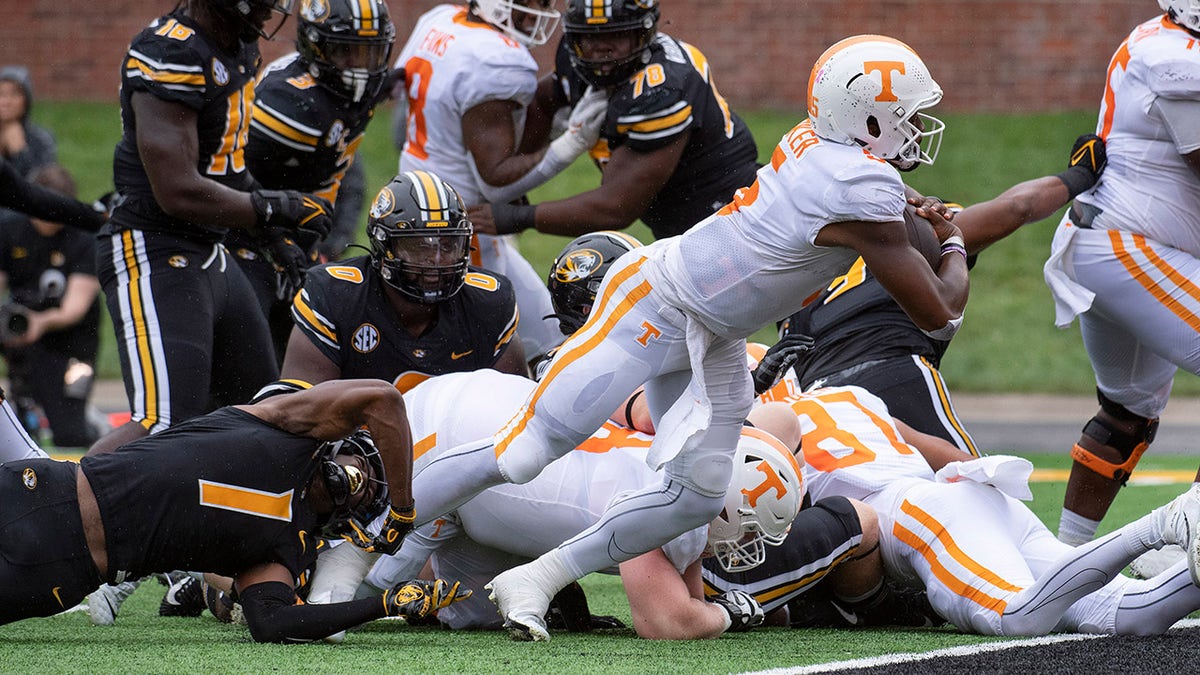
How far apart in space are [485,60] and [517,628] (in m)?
2.78

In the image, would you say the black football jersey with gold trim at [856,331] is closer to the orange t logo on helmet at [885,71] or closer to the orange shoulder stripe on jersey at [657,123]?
the orange shoulder stripe on jersey at [657,123]

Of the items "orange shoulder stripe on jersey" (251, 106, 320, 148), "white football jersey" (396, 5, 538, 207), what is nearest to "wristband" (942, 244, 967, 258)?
"white football jersey" (396, 5, 538, 207)

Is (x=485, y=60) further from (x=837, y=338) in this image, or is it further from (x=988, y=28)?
(x=988, y=28)

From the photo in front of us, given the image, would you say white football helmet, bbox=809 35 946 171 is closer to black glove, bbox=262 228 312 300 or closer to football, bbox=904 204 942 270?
football, bbox=904 204 942 270

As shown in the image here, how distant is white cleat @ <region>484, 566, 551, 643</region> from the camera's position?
13.5ft

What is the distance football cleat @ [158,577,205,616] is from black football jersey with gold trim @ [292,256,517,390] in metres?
0.77

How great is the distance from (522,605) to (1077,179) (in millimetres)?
2292

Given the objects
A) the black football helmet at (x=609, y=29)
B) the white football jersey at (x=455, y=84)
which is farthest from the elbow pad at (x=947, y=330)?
the white football jersey at (x=455, y=84)

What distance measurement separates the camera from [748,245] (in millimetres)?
3988

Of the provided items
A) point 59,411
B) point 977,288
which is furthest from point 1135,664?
point 977,288

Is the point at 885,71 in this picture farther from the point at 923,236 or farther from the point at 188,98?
the point at 188,98

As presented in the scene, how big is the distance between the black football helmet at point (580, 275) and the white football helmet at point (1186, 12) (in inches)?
70.0

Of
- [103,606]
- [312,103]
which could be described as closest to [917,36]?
[312,103]

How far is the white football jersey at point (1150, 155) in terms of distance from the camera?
497 centimetres
